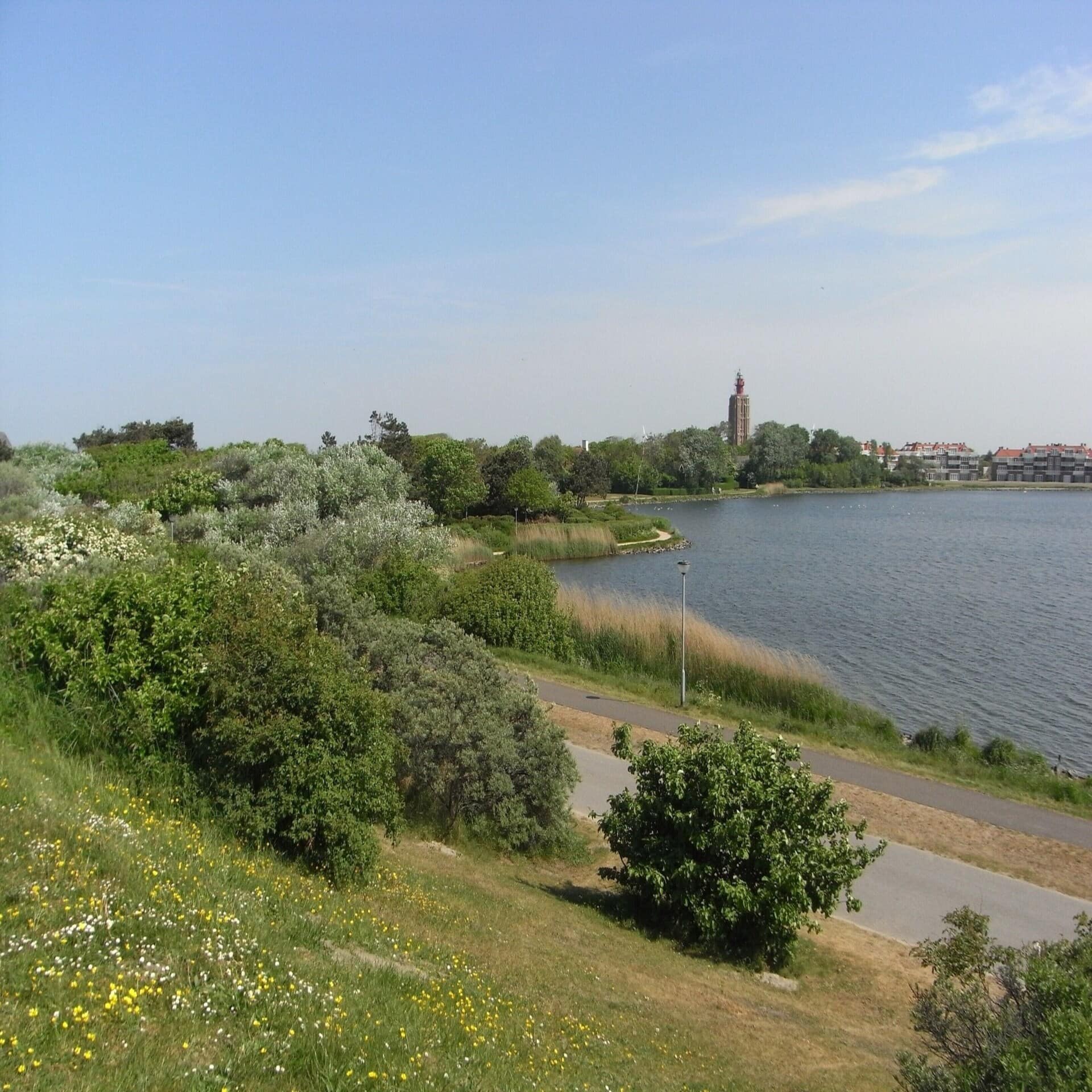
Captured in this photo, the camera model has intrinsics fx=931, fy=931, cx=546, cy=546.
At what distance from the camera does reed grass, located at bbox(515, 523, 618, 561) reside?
2341 inches

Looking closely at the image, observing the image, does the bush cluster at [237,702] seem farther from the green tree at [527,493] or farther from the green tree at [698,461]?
the green tree at [698,461]

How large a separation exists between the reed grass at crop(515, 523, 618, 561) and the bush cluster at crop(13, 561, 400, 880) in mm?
47145

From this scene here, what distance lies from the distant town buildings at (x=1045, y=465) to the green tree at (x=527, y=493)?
137m

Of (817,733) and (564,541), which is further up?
(564,541)

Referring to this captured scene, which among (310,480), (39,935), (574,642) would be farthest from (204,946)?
(310,480)

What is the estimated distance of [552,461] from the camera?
89188 mm

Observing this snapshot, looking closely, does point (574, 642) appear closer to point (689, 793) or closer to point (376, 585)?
point (376, 585)

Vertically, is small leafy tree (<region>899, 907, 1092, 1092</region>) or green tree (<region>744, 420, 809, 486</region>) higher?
green tree (<region>744, 420, 809, 486</region>)

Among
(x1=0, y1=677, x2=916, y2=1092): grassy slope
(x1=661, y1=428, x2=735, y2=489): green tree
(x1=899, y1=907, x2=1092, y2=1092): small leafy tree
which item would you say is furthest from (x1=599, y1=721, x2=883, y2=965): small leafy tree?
(x1=661, y1=428, x2=735, y2=489): green tree

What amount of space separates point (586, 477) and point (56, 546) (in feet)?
237

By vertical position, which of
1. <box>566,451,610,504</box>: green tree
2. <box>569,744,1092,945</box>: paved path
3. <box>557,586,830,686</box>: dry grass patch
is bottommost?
<box>569,744,1092,945</box>: paved path

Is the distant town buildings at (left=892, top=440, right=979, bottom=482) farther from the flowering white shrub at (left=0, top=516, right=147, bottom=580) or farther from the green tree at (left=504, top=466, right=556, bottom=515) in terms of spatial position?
the flowering white shrub at (left=0, top=516, right=147, bottom=580)

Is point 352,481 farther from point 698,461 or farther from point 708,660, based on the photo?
point 698,461

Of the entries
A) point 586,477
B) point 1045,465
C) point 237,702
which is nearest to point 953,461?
point 1045,465
